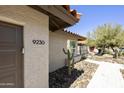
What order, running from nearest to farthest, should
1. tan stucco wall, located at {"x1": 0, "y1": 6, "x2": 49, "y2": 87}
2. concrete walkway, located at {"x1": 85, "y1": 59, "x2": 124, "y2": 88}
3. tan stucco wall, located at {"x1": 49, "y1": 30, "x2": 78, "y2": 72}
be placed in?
tan stucco wall, located at {"x1": 0, "y1": 6, "x2": 49, "y2": 87} < concrete walkway, located at {"x1": 85, "y1": 59, "x2": 124, "y2": 88} < tan stucco wall, located at {"x1": 49, "y1": 30, "x2": 78, "y2": 72}

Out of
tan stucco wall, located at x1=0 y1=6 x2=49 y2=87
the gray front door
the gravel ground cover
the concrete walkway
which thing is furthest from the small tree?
the gray front door

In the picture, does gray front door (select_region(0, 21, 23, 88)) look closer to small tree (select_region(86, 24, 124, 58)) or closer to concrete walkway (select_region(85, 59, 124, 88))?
concrete walkway (select_region(85, 59, 124, 88))

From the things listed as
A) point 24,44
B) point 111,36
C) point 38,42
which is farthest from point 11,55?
point 111,36

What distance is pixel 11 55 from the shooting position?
368cm

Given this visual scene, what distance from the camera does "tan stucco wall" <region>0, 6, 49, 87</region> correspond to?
3686 millimetres

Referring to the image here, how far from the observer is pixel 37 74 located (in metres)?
4.68

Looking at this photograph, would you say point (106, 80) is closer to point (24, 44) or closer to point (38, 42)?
point (38, 42)

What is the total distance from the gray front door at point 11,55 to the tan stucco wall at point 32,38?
17 cm

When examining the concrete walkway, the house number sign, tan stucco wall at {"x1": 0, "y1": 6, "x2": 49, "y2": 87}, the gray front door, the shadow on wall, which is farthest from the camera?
the concrete walkway

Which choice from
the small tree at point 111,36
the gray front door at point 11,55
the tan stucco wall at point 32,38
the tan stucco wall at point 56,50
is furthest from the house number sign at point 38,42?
the small tree at point 111,36

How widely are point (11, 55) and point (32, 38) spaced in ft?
3.16
